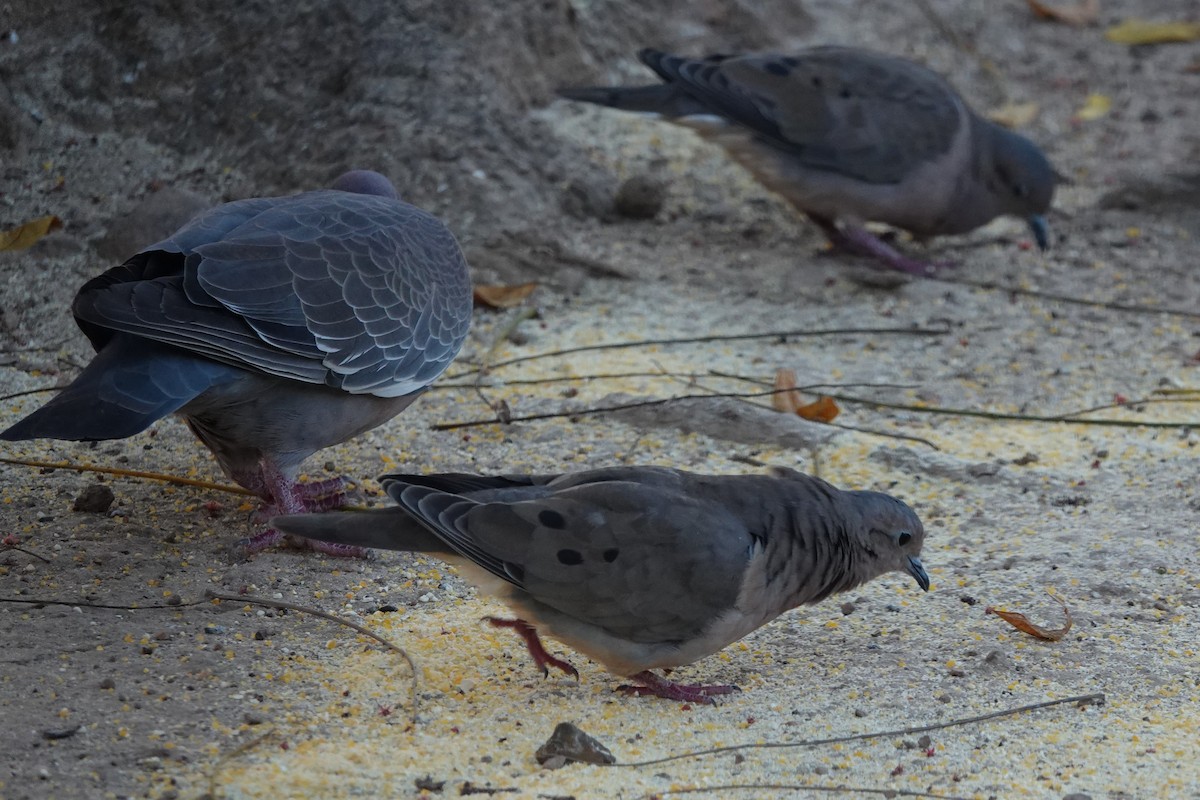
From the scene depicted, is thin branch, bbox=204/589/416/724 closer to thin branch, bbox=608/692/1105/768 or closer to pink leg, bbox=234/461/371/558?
pink leg, bbox=234/461/371/558

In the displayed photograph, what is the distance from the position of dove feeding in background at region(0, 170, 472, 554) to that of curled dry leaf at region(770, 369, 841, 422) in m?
1.25

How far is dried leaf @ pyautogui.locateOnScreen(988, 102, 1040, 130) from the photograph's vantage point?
852 cm

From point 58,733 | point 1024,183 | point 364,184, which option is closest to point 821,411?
point 364,184

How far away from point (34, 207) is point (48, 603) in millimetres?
3006

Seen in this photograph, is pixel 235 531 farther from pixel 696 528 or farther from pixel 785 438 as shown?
pixel 785 438

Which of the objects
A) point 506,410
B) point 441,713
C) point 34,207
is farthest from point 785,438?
point 34,207

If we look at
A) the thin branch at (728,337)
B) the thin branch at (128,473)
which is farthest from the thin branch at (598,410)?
the thin branch at (128,473)

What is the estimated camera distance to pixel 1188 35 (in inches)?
365

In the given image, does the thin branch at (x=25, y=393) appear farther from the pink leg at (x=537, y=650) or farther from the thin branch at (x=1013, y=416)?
the thin branch at (x=1013, y=416)

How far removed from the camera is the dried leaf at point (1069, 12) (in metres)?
9.44

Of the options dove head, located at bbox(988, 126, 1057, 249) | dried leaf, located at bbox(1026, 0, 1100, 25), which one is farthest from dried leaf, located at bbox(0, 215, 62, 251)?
dried leaf, located at bbox(1026, 0, 1100, 25)

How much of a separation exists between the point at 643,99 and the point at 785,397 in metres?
2.30

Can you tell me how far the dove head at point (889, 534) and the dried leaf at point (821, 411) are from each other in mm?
1465

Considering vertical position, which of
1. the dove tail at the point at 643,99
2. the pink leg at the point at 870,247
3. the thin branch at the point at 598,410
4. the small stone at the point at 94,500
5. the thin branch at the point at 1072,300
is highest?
the dove tail at the point at 643,99
